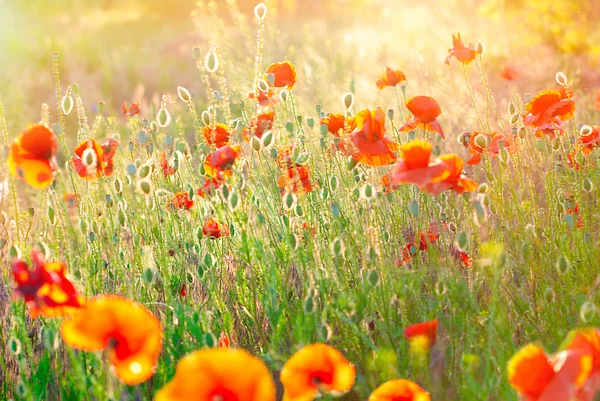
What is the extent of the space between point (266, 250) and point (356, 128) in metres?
0.43

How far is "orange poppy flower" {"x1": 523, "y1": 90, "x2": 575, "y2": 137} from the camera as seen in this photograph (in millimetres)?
2150

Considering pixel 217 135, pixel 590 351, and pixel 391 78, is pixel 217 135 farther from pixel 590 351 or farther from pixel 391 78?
pixel 590 351

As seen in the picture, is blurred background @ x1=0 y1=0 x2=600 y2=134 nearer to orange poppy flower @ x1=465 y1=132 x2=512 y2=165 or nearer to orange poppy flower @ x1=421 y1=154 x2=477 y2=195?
orange poppy flower @ x1=465 y1=132 x2=512 y2=165

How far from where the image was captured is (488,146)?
82.7 inches

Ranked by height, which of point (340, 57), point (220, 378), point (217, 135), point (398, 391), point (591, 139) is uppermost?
point (340, 57)

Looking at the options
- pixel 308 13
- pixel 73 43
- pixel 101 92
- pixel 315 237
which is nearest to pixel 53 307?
pixel 315 237

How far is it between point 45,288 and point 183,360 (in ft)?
1.32

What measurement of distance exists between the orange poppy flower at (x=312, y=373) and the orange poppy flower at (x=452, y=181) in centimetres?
52

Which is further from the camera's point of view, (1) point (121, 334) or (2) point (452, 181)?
(2) point (452, 181)

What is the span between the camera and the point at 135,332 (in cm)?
117

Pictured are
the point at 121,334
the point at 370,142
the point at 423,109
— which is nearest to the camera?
the point at 121,334

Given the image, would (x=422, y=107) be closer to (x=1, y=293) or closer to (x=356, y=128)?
(x=356, y=128)

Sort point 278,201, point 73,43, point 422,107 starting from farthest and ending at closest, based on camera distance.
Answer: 1. point 73,43
2. point 278,201
3. point 422,107

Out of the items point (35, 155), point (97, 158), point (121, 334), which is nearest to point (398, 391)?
point (121, 334)
